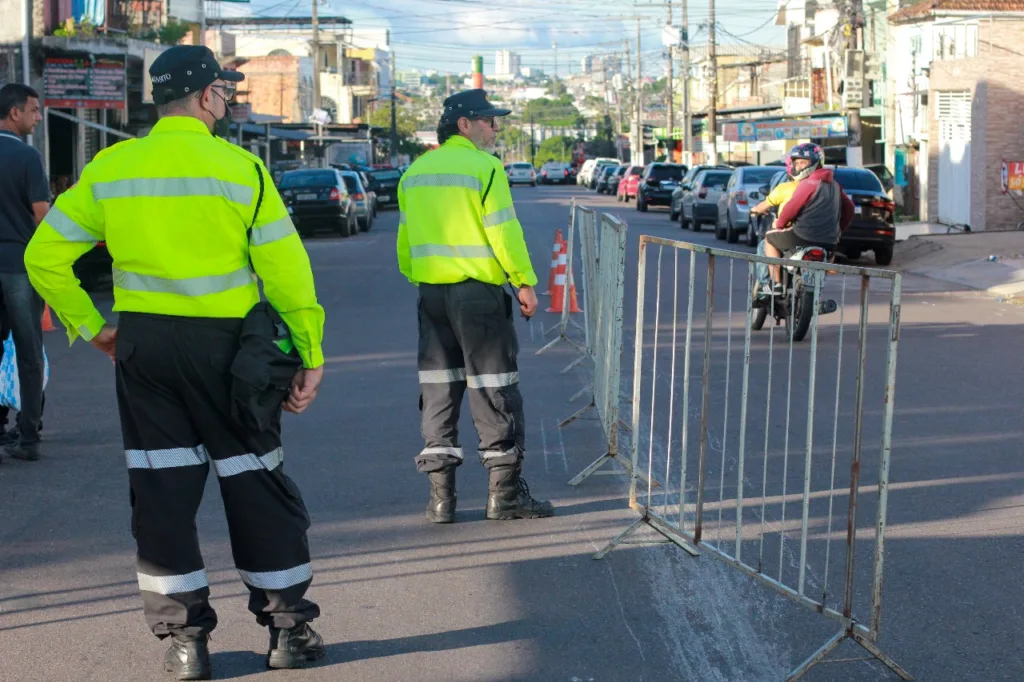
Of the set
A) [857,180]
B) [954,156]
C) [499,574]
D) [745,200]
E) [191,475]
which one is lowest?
[499,574]

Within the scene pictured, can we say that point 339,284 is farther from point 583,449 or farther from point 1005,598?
point 1005,598

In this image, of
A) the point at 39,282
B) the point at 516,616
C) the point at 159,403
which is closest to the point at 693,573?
the point at 516,616

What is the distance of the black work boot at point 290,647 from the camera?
4.72 metres

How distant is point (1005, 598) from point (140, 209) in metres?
3.58

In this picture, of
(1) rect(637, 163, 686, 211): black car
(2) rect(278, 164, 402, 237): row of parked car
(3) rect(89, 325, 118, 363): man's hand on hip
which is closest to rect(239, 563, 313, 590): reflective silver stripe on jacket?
(3) rect(89, 325, 118, 363): man's hand on hip

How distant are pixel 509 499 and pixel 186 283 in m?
2.66

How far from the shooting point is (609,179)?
2687 inches

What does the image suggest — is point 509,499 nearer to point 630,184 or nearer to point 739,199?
point 739,199

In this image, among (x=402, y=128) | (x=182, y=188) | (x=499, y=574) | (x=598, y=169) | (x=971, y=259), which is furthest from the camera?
(x=402, y=128)

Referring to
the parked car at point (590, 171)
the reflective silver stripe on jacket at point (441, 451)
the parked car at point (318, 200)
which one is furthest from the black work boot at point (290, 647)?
the parked car at point (590, 171)

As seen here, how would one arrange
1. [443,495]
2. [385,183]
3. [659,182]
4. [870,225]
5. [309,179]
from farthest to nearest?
[385,183], [659,182], [309,179], [870,225], [443,495]

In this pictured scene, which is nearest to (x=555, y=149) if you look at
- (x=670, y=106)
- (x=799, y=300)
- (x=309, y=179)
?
(x=670, y=106)

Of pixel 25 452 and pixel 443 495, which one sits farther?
pixel 25 452

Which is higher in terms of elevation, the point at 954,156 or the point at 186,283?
the point at 954,156
